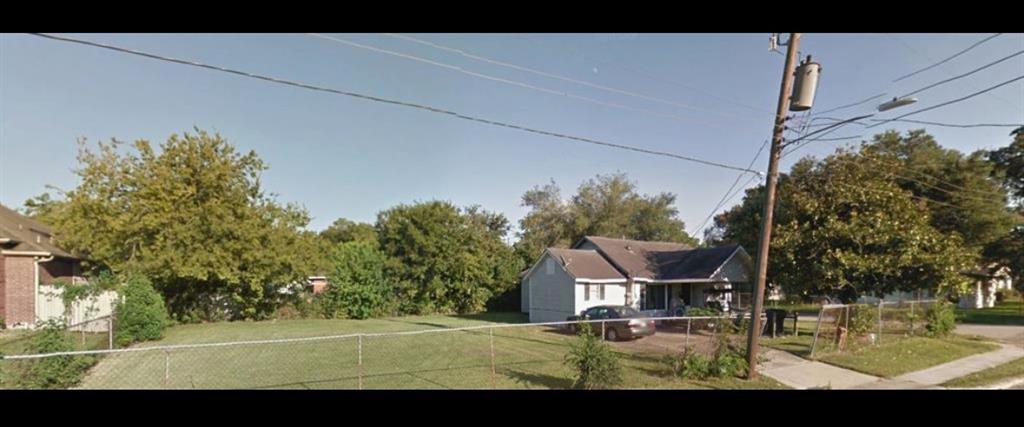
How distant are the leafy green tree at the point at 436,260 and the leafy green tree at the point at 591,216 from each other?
14.4 m

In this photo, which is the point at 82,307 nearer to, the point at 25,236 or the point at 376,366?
the point at 25,236

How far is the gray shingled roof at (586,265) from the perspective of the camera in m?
21.3

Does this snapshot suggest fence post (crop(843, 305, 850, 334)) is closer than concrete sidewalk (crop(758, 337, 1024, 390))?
No

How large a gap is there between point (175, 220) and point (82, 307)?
14.7ft

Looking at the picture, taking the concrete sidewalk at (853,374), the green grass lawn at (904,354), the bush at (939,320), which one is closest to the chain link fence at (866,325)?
the bush at (939,320)

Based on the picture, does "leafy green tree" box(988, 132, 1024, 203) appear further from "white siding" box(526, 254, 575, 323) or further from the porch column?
"white siding" box(526, 254, 575, 323)

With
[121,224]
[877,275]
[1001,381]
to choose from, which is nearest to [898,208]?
[877,275]

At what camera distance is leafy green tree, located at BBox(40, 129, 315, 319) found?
18.3 metres

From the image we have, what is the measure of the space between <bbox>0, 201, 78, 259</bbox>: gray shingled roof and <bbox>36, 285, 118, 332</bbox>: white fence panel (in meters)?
1.89

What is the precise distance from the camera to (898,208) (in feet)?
49.9

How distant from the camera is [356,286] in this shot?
2434cm

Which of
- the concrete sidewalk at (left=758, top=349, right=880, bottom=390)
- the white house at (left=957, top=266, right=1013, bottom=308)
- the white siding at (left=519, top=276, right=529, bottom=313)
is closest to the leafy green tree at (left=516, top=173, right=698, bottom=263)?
the white siding at (left=519, top=276, right=529, bottom=313)

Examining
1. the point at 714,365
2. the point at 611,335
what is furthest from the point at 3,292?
the point at 714,365
